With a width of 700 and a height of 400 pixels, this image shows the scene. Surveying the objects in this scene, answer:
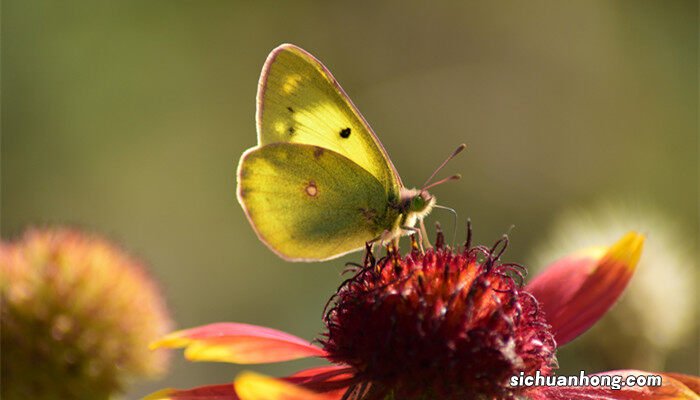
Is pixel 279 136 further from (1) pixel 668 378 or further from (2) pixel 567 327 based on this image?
(1) pixel 668 378

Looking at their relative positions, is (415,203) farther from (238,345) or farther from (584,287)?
(238,345)

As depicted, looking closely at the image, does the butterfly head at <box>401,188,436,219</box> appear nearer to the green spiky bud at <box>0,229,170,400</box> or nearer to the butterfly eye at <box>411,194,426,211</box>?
the butterfly eye at <box>411,194,426,211</box>

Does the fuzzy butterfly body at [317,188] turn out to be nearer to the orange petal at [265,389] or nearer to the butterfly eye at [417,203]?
the butterfly eye at [417,203]

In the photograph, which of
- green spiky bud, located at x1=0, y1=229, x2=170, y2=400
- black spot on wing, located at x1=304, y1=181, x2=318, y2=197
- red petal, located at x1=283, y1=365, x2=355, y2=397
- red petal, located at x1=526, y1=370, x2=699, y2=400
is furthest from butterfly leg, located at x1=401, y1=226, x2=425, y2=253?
green spiky bud, located at x1=0, y1=229, x2=170, y2=400

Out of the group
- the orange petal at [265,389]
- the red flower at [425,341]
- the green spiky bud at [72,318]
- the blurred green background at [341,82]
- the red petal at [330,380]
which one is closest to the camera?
the orange petal at [265,389]

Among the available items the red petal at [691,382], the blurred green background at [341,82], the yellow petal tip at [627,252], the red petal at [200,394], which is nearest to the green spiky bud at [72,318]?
the red petal at [200,394]

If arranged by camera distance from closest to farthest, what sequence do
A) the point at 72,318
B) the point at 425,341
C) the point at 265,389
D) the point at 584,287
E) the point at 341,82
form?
the point at 265,389 < the point at 425,341 < the point at 584,287 < the point at 72,318 < the point at 341,82

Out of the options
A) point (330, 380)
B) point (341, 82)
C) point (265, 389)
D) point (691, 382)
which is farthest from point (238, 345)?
point (341, 82)

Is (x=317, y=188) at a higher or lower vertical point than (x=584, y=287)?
higher
